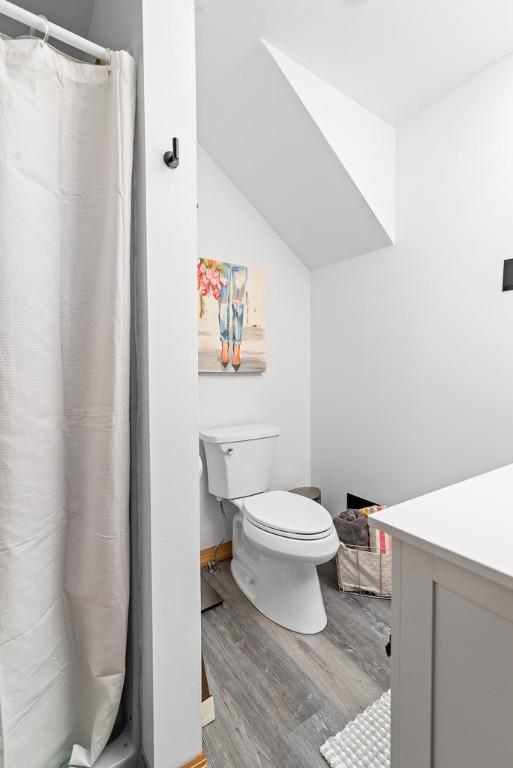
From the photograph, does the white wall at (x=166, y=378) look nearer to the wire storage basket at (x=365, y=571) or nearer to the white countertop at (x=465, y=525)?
the white countertop at (x=465, y=525)

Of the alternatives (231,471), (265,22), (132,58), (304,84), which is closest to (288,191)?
(304,84)

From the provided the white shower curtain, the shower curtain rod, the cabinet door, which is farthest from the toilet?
the shower curtain rod

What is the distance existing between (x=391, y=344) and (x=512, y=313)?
0.60 meters

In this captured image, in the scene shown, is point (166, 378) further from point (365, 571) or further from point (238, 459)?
point (365, 571)

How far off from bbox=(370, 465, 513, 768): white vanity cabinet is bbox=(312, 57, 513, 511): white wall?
115 centimetres

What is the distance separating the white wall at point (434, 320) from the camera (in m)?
1.60

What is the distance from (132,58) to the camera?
2.98 feet

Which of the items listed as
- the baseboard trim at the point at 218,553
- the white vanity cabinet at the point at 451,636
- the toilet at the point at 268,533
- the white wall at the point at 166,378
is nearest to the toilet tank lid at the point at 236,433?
the toilet at the point at 268,533

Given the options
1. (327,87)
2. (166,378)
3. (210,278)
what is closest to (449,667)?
Result: (166,378)

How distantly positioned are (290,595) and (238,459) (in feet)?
2.24

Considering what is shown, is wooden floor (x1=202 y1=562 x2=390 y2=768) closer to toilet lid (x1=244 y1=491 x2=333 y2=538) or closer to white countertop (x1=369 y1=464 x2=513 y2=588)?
toilet lid (x1=244 y1=491 x2=333 y2=538)

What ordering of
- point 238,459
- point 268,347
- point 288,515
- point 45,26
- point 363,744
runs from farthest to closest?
point 268,347, point 238,459, point 288,515, point 363,744, point 45,26

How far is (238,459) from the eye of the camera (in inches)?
77.2

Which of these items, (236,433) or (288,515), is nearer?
(288,515)
